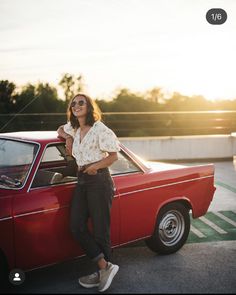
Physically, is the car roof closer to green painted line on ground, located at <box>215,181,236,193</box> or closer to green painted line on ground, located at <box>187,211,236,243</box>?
green painted line on ground, located at <box>187,211,236,243</box>

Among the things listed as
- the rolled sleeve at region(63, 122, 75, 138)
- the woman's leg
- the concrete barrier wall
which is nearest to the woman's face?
the rolled sleeve at region(63, 122, 75, 138)

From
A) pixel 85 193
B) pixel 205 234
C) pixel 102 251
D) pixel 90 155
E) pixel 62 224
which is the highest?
pixel 90 155

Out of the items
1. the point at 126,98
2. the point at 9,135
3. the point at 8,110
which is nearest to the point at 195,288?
the point at 9,135

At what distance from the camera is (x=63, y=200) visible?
399 cm

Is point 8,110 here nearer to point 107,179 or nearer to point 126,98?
point 107,179

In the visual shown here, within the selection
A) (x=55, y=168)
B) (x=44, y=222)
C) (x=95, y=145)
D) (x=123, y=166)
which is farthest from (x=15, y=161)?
(x=123, y=166)

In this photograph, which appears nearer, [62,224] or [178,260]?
[62,224]

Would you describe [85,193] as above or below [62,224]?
above

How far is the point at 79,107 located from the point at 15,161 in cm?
89

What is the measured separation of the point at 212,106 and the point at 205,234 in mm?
36807

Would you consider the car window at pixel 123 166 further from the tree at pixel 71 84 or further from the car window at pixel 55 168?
the tree at pixel 71 84

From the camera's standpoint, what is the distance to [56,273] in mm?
4402

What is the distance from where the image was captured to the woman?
3.87 meters

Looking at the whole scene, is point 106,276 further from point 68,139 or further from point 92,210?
point 68,139
